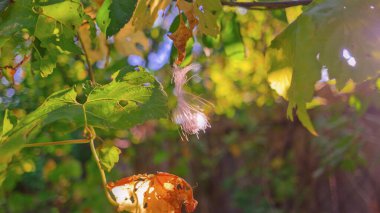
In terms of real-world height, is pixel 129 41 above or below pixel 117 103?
below

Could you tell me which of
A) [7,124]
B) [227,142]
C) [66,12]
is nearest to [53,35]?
[66,12]

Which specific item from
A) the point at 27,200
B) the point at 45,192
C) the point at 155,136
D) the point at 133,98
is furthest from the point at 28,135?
the point at 155,136

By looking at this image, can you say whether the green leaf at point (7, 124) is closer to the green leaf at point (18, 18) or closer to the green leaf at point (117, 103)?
the green leaf at point (117, 103)

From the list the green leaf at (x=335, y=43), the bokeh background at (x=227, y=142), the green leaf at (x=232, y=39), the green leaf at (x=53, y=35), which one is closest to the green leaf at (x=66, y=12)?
the green leaf at (x=53, y=35)

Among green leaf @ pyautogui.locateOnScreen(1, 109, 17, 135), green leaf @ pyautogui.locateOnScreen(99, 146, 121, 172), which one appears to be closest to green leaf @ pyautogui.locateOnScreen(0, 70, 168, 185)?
green leaf @ pyautogui.locateOnScreen(1, 109, 17, 135)

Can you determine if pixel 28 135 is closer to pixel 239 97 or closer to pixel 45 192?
pixel 45 192

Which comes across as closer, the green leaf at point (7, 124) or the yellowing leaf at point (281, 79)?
the green leaf at point (7, 124)

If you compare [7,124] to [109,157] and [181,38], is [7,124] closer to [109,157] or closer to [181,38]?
[109,157]
